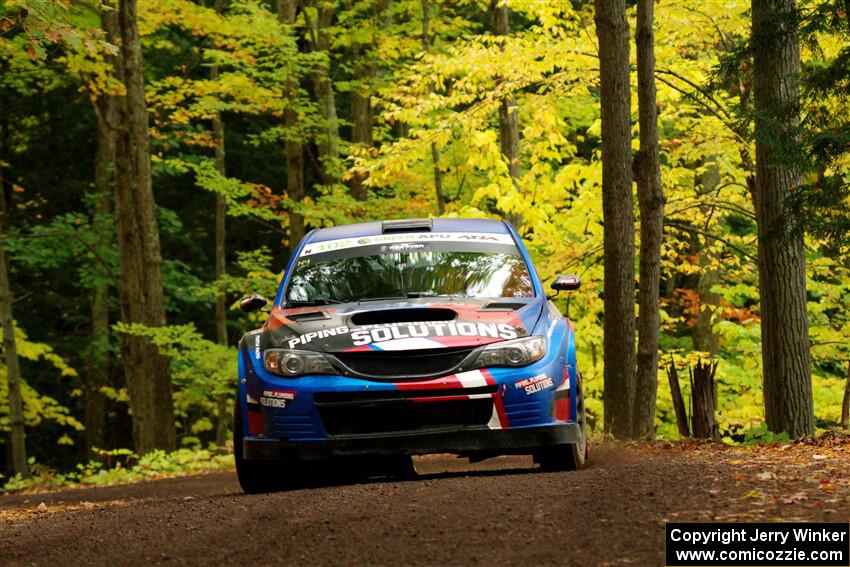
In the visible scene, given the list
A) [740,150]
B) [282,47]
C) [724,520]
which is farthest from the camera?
[282,47]

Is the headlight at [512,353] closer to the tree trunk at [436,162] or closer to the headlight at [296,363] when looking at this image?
the headlight at [296,363]

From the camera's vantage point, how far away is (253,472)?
8.19 metres

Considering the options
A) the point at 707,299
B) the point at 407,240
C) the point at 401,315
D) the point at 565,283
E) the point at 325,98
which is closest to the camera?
the point at 401,315

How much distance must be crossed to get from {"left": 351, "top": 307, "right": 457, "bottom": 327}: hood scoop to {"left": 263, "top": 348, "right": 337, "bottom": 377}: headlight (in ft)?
1.22

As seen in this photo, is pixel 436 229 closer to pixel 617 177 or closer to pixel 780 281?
pixel 780 281

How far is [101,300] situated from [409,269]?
74.8 feet

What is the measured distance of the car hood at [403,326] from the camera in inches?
299

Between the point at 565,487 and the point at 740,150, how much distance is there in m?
14.2

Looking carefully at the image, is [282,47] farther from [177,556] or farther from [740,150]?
[177,556]

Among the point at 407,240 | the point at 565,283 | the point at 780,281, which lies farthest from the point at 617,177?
the point at 565,283

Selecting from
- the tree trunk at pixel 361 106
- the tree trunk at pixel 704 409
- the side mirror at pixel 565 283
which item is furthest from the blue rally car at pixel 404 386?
the tree trunk at pixel 361 106

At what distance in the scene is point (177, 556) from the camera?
5.51 metres

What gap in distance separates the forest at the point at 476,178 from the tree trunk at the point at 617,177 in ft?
0.10

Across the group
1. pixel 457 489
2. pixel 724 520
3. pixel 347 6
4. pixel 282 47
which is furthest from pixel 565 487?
pixel 347 6
